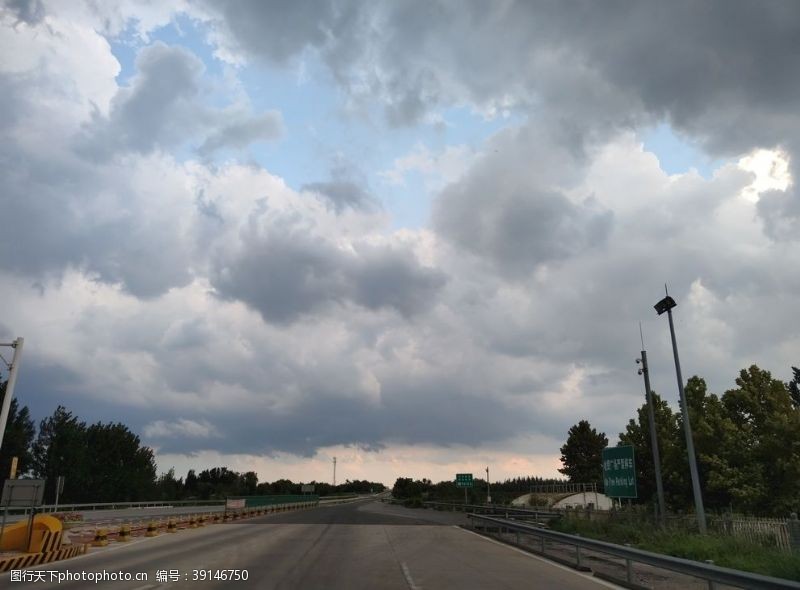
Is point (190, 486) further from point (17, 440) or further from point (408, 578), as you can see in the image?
point (408, 578)

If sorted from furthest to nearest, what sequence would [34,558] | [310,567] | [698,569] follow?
1. [34,558]
2. [310,567]
3. [698,569]

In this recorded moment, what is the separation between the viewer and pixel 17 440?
66.8 m

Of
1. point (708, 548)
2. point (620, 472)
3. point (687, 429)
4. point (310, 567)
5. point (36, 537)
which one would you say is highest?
point (687, 429)

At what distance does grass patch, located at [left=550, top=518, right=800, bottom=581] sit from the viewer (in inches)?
482

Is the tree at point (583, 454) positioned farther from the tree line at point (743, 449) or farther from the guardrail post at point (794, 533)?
the guardrail post at point (794, 533)

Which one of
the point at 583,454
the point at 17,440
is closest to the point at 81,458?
the point at 17,440

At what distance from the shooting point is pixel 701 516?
2050 cm

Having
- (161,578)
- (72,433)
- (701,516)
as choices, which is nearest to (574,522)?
(701,516)

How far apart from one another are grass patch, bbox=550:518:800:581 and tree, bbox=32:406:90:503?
75.1 meters

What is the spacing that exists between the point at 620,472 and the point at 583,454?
223ft

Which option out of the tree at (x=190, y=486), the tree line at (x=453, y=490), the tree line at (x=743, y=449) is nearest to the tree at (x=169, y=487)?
the tree at (x=190, y=486)

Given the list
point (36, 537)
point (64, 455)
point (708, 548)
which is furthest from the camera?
point (64, 455)

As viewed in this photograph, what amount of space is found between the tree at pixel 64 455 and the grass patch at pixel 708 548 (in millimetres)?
75052

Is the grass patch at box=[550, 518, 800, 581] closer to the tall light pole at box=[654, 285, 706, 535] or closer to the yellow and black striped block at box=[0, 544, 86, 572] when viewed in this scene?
the tall light pole at box=[654, 285, 706, 535]
